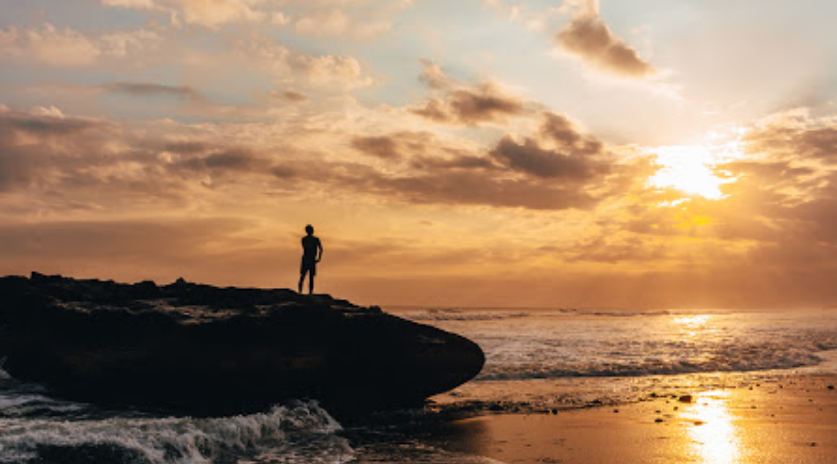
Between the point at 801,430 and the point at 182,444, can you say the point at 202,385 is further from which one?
the point at 801,430

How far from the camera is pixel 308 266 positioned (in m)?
17.3

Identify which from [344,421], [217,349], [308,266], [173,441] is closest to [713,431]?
[344,421]

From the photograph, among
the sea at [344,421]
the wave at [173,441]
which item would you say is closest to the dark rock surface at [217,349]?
the sea at [344,421]

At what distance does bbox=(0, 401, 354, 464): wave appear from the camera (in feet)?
27.1

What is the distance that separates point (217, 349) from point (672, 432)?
27.9ft

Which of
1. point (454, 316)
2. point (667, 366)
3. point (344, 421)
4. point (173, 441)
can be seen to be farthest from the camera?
point (454, 316)

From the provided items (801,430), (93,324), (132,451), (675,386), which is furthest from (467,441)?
(675,386)

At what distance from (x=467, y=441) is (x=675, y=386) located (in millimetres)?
9475

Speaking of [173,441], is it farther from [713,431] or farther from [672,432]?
[713,431]

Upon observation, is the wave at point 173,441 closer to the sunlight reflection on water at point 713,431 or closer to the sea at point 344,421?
the sea at point 344,421

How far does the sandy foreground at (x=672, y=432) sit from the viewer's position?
29.4 feet

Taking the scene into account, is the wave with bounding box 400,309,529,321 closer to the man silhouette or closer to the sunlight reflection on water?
the man silhouette

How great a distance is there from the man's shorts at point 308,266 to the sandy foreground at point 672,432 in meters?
7.14

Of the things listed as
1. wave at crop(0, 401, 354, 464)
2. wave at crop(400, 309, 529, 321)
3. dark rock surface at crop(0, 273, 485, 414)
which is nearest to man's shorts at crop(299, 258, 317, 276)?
dark rock surface at crop(0, 273, 485, 414)
